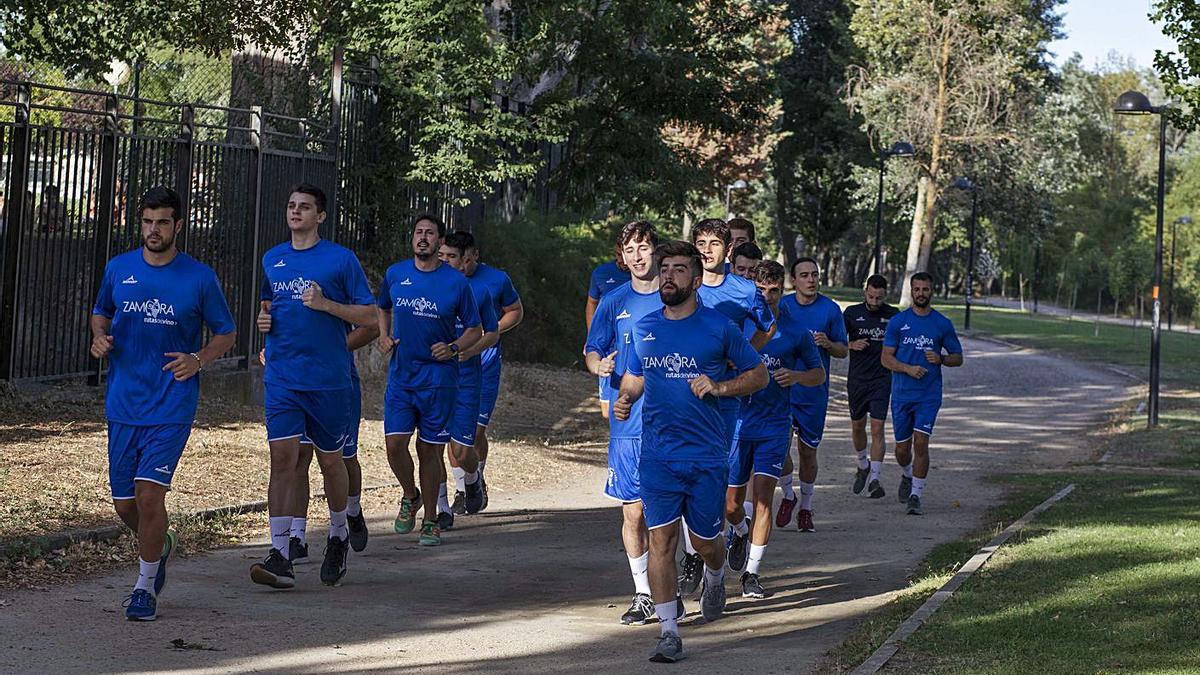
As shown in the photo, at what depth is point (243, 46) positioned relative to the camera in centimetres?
2041

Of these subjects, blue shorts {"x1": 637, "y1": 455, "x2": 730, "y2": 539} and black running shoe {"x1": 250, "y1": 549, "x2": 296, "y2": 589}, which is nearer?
blue shorts {"x1": 637, "y1": 455, "x2": 730, "y2": 539}

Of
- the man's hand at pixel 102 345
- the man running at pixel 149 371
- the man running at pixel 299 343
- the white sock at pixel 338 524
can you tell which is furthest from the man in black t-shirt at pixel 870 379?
the man's hand at pixel 102 345

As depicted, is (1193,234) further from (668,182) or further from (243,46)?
(243,46)

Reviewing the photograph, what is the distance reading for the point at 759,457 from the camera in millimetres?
10344

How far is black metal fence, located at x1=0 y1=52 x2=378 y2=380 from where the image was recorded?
14594 mm

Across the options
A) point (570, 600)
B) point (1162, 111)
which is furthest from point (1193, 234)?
point (570, 600)

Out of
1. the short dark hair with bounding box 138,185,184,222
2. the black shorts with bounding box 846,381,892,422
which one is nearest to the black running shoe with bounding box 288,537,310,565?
the short dark hair with bounding box 138,185,184,222

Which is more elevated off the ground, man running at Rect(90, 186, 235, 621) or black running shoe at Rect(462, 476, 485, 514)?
man running at Rect(90, 186, 235, 621)

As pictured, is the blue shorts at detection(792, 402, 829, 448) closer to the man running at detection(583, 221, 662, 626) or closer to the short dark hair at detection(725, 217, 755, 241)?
the short dark hair at detection(725, 217, 755, 241)

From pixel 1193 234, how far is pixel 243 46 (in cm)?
7027

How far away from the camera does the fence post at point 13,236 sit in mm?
14422

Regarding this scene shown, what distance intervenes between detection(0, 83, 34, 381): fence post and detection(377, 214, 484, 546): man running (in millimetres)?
4582

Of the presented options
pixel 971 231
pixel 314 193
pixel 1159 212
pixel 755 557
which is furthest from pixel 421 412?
pixel 971 231

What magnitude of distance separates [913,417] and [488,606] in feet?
19.3
